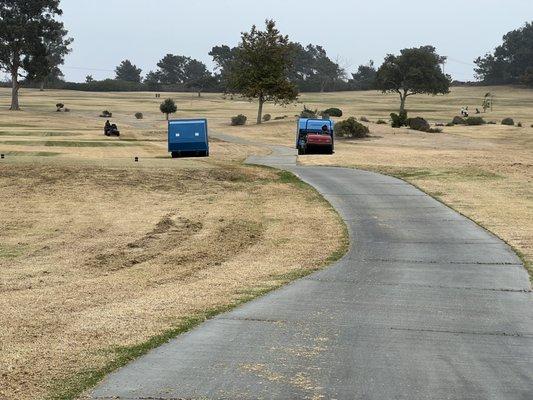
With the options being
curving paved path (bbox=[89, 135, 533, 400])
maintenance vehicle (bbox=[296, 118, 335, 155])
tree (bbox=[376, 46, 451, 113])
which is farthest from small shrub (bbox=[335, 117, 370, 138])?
curving paved path (bbox=[89, 135, 533, 400])

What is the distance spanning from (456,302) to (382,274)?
89.7 inches

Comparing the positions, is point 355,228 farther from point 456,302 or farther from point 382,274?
point 456,302

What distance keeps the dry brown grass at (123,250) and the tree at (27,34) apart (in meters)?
58.4

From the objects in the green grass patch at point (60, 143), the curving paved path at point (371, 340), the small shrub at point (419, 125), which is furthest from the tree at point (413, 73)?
the curving paved path at point (371, 340)

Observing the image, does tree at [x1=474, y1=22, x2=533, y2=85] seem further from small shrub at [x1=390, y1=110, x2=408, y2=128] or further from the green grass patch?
the green grass patch

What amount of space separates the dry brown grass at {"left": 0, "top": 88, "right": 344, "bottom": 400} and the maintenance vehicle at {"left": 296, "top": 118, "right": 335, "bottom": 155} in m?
9.68

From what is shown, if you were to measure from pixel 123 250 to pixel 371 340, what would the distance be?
860cm

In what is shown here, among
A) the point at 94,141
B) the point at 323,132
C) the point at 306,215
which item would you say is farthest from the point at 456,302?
the point at 94,141

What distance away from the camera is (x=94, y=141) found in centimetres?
5066

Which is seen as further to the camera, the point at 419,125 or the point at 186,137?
the point at 419,125

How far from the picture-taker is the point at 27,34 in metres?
88.4

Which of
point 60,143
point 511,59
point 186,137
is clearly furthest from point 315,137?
point 511,59

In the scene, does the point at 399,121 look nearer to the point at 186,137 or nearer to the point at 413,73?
the point at 413,73

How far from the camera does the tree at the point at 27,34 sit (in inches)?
3489
